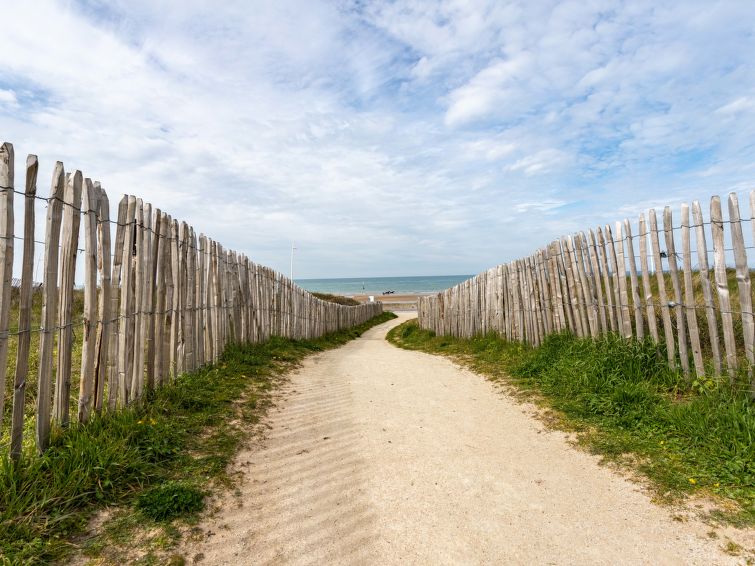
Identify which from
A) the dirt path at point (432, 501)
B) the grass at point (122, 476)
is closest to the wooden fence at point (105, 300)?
the grass at point (122, 476)

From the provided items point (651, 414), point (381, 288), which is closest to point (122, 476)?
point (651, 414)

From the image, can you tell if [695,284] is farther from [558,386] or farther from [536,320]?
[536,320]

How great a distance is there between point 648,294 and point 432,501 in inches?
161

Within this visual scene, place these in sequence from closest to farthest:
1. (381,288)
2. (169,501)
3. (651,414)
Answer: (169,501)
(651,414)
(381,288)

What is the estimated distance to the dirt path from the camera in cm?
281

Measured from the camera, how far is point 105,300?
13.4 feet

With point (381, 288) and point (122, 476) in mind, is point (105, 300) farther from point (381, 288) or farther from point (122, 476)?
point (381, 288)

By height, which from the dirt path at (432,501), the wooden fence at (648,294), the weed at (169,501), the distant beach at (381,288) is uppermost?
the distant beach at (381,288)

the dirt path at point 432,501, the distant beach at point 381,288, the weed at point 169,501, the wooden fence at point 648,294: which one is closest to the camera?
the dirt path at point 432,501

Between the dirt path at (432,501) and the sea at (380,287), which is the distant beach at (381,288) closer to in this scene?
the sea at (380,287)

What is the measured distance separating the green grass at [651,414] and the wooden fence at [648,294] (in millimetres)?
267

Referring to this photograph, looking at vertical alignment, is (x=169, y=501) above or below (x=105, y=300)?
below

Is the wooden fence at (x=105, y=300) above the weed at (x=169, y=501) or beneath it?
above

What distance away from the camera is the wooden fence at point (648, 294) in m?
4.75
